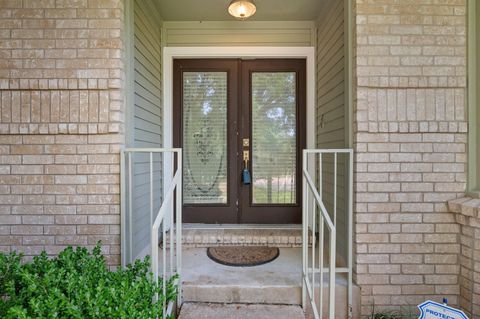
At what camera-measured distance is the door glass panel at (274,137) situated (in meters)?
3.23

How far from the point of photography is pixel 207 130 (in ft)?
10.6

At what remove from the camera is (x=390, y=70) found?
6.61 ft

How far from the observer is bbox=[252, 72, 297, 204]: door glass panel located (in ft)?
10.6

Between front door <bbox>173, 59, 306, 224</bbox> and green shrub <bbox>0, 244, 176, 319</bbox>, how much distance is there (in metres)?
1.64

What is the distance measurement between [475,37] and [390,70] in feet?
2.04

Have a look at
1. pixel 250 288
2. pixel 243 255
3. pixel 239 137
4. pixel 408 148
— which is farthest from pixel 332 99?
pixel 250 288

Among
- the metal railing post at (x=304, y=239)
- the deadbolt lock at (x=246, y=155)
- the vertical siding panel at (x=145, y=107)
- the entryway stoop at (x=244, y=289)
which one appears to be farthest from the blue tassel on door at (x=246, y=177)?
the metal railing post at (x=304, y=239)

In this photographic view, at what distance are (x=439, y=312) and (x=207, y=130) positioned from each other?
2.49 m

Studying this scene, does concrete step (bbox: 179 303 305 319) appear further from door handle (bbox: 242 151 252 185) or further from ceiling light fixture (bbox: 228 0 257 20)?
ceiling light fixture (bbox: 228 0 257 20)

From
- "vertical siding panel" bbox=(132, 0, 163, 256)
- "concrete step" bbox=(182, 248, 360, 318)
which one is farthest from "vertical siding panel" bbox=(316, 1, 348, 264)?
"vertical siding panel" bbox=(132, 0, 163, 256)

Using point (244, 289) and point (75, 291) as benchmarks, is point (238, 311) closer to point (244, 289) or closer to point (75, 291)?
point (244, 289)

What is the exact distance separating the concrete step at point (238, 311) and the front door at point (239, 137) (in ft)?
4.23

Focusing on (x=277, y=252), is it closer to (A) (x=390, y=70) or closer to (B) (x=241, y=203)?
(B) (x=241, y=203)

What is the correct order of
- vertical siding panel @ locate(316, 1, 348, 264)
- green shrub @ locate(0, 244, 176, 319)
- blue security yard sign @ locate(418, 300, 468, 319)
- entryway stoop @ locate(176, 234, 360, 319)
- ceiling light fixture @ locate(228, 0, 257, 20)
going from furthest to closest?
ceiling light fixture @ locate(228, 0, 257, 20) < vertical siding panel @ locate(316, 1, 348, 264) < entryway stoop @ locate(176, 234, 360, 319) < blue security yard sign @ locate(418, 300, 468, 319) < green shrub @ locate(0, 244, 176, 319)
